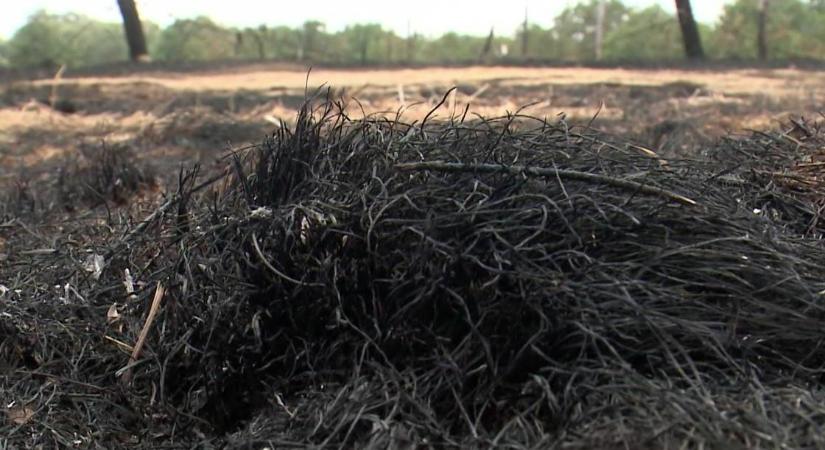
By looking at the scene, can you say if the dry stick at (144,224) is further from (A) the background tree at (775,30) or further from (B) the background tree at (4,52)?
(A) the background tree at (775,30)

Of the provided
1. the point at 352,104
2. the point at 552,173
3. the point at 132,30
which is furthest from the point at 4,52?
the point at 552,173

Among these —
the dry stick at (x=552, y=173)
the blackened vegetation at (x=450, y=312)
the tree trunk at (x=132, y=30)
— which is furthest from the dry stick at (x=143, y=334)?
the tree trunk at (x=132, y=30)

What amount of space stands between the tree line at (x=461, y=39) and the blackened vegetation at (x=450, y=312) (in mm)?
18909

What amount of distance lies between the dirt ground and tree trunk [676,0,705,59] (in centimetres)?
428

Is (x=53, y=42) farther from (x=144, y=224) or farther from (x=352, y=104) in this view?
(x=144, y=224)

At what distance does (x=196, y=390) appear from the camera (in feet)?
9.23

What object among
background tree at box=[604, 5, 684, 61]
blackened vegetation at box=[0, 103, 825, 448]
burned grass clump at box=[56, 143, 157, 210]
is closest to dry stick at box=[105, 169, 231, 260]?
blackened vegetation at box=[0, 103, 825, 448]

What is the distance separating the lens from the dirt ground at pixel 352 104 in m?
8.20

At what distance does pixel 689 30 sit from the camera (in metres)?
19.8

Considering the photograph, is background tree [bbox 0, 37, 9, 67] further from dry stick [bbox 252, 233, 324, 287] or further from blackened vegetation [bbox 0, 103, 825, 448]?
dry stick [bbox 252, 233, 324, 287]

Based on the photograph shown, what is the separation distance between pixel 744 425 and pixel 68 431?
2249mm

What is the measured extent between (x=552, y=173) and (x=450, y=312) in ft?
2.25

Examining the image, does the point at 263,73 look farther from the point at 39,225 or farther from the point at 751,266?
the point at 751,266

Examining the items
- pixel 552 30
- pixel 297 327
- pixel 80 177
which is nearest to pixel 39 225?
pixel 80 177
